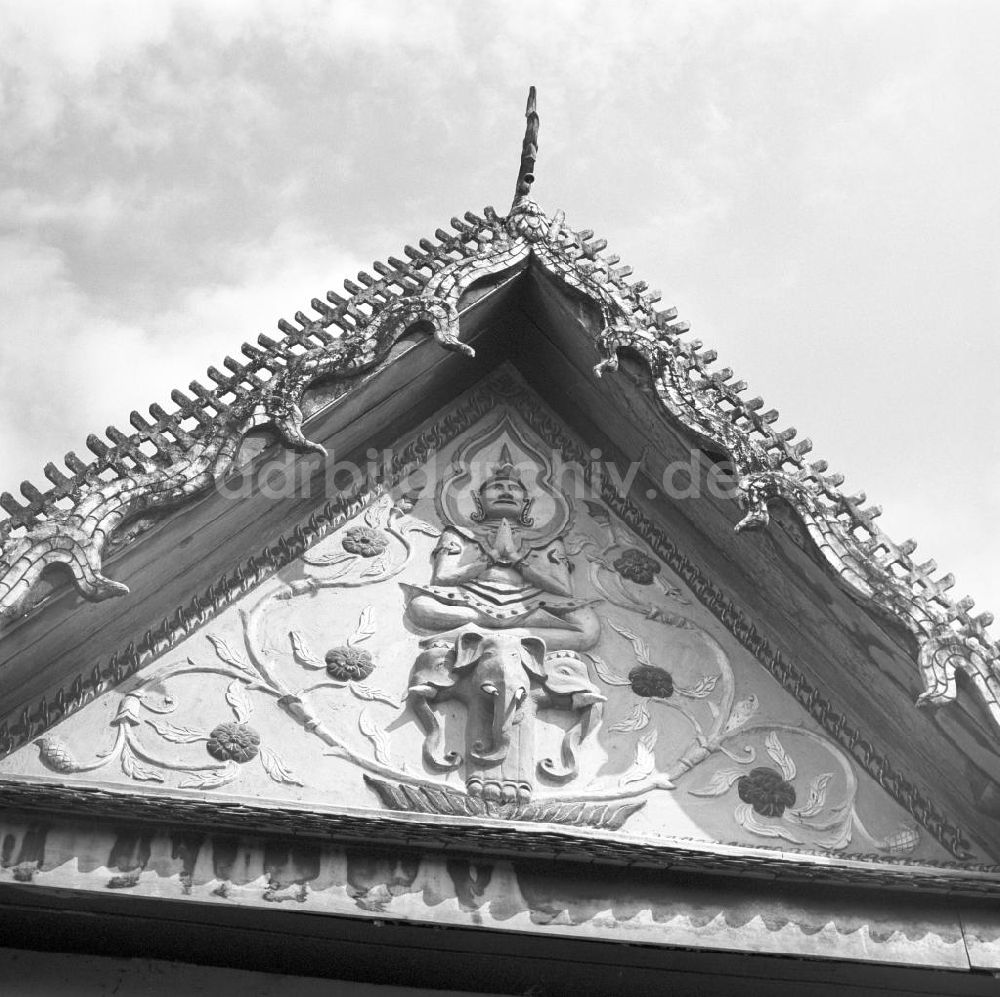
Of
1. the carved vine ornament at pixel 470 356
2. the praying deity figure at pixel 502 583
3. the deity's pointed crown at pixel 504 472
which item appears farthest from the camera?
the deity's pointed crown at pixel 504 472

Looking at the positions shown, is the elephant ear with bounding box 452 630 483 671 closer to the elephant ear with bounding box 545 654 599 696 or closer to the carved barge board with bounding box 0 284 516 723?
the elephant ear with bounding box 545 654 599 696

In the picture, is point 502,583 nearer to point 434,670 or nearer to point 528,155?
point 434,670

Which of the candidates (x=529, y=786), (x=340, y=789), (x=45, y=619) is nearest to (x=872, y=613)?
(x=529, y=786)

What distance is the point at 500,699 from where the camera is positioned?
6773 mm

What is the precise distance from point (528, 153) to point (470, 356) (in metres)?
1.49

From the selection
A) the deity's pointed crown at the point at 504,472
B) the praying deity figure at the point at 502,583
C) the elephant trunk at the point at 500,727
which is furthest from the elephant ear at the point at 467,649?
the deity's pointed crown at the point at 504,472

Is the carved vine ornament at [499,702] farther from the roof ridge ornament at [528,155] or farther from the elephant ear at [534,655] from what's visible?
the roof ridge ornament at [528,155]

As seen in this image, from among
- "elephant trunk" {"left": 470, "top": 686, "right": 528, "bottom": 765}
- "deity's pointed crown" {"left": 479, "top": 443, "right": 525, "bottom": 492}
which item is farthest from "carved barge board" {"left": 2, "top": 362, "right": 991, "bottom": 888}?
"deity's pointed crown" {"left": 479, "top": 443, "right": 525, "bottom": 492}

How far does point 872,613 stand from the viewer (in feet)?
22.4

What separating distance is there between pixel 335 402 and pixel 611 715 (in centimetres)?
204

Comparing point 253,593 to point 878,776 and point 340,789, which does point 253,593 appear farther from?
point 878,776

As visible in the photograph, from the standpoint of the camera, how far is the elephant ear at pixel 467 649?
6.98m

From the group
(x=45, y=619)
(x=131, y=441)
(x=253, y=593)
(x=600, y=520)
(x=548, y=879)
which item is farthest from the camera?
(x=600, y=520)

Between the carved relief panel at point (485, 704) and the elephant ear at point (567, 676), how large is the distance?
11 millimetres
